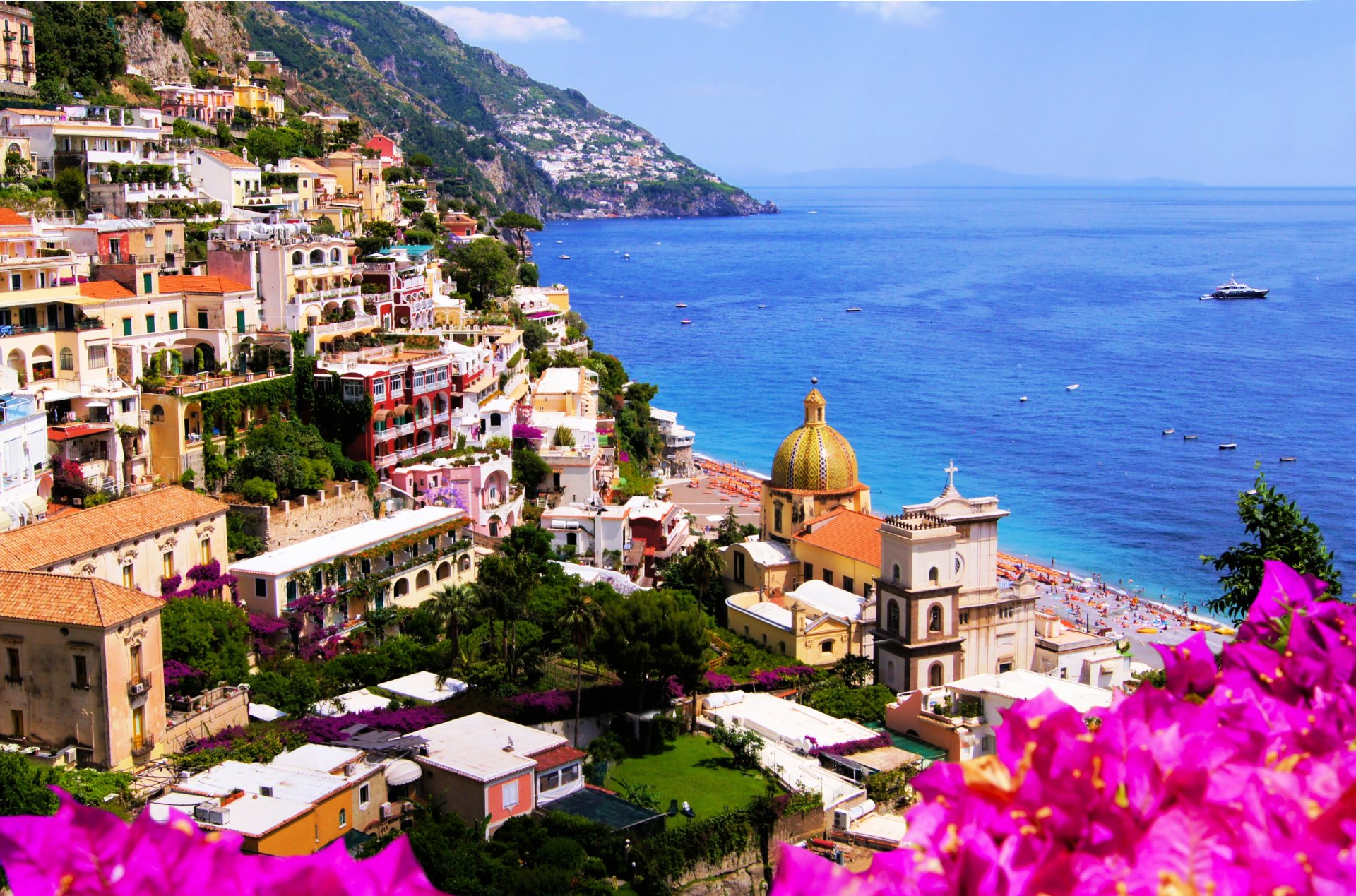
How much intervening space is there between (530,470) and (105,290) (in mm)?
14800

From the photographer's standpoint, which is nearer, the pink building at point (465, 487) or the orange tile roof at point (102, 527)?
the orange tile roof at point (102, 527)

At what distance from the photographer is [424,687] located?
31078 mm

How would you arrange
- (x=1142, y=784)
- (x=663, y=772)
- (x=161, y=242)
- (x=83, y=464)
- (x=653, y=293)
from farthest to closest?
(x=653, y=293), (x=161, y=242), (x=83, y=464), (x=663, y=772), (x=1142, y=784)

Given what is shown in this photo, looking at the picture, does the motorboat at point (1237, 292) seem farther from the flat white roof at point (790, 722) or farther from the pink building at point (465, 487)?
the flat white roof at point (790, 722)

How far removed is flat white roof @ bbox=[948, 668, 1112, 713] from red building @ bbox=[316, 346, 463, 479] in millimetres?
18826

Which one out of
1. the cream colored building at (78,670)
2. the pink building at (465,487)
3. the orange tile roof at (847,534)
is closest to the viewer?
the cream colored building at (78,670)

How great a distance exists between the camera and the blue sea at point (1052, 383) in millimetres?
67500

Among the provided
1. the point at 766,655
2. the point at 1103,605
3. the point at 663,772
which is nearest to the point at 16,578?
the point at 663,772

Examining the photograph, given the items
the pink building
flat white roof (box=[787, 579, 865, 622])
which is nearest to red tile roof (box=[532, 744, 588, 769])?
flat white roof (box=[787, 579, 865, 622])

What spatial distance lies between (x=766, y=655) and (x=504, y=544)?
8.92 m

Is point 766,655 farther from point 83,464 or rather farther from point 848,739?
point 83,464

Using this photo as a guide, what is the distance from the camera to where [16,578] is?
84.8 feet

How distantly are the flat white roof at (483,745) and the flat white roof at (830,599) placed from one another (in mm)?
11743

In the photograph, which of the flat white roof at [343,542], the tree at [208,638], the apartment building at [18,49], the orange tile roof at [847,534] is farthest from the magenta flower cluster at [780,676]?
the apartment building at [18,49]
